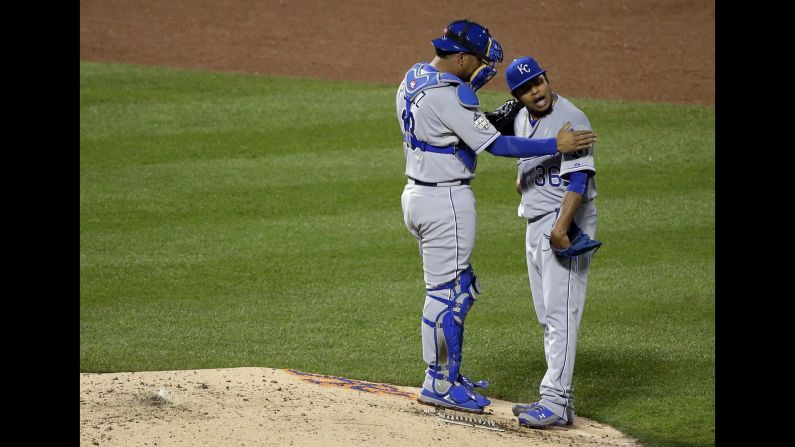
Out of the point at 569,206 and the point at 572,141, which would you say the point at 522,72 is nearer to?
the point at 572,141

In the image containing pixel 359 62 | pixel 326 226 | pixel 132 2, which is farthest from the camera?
pixel 132 2

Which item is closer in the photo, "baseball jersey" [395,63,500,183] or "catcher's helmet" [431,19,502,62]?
"baseball jersey" [395,63,500,183]

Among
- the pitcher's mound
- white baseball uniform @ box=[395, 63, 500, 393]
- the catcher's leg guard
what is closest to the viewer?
the pitcher's mound

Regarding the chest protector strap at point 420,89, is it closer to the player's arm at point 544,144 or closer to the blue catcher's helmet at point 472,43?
the blue catcher's helmet at point 472,43

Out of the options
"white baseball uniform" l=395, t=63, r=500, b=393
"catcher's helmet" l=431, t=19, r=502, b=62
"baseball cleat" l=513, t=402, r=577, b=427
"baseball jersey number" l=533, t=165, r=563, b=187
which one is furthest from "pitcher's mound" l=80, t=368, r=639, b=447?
"catcher's helmet" l=431, t=19, r=502, b=62

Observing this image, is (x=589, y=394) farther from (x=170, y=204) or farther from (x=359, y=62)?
(x=359, y=62)

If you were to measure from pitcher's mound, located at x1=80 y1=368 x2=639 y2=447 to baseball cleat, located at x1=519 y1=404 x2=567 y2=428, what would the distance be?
0.16ft

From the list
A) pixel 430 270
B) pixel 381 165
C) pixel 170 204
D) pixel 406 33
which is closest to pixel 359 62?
pixel 406 33

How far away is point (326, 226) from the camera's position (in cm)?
948

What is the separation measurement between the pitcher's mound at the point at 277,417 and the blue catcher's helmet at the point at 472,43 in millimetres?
1760

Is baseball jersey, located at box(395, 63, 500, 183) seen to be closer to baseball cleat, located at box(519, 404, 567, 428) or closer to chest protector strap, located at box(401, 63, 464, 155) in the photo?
chest protector strap, located at box(401, 63, 464, 155)

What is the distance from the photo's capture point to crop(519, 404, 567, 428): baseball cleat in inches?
212

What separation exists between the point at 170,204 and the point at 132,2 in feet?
27.6

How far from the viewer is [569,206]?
17.4ft
